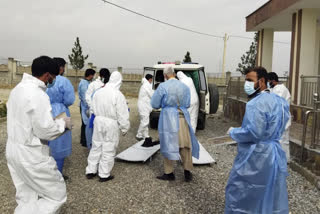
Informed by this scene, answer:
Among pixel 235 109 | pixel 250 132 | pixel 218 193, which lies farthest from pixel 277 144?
pixel 235 109

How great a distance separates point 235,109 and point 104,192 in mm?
8172

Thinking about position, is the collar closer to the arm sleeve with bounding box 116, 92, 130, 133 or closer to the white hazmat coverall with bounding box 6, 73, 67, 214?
the white hazmat coverall with bounding box 6, 73, 67, 214

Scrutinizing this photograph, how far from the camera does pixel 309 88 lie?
6.79 meters

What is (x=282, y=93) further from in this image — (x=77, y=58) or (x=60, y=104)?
(x=77, y=58)

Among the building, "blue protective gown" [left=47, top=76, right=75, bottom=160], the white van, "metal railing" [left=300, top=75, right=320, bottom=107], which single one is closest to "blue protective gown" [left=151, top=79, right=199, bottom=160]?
"blue protective gown" [left=47, top=76, right=75, bottom=160]

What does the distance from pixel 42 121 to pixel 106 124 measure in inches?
88.8

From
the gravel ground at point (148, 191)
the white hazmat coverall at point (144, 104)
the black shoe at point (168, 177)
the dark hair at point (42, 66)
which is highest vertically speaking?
the dark hair at point (42, 66)

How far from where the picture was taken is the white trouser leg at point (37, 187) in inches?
99.2

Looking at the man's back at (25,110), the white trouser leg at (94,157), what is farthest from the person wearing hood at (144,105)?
the man's back at (25,110)

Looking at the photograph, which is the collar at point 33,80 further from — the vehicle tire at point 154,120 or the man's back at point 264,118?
the vehicle tire at point 154,120

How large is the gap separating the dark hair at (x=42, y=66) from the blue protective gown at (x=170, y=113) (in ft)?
7.25

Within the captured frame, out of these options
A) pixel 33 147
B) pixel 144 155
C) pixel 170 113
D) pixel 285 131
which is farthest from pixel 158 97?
pixel 285 131

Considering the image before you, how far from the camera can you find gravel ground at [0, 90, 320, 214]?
12.5 ft

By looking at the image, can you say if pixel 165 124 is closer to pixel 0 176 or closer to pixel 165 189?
pixel 165 189
